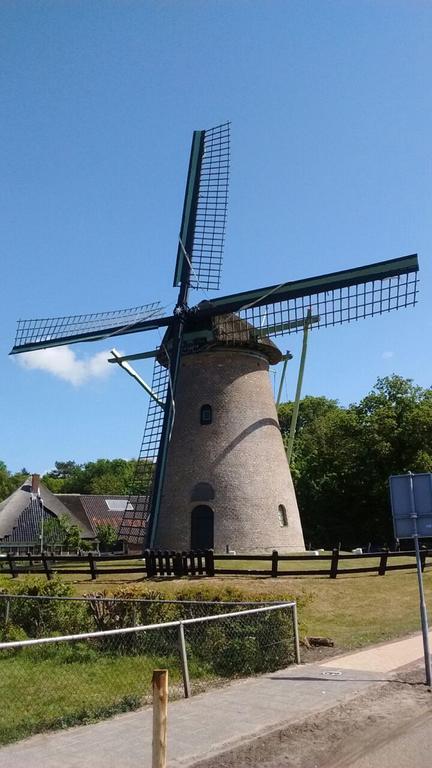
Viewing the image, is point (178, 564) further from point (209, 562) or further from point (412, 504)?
point (412, 504)

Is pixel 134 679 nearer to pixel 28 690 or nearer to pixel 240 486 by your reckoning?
pixel 28 690

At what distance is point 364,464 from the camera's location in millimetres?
46312

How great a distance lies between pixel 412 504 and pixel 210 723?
13.8 feet

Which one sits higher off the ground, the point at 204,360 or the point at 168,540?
the point at 204,360

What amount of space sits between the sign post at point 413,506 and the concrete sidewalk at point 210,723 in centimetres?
179

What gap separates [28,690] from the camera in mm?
8914

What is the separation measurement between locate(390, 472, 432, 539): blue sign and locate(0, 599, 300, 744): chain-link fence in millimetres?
2220

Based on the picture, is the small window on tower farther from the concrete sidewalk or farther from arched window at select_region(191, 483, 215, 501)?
the concrete sidewalk

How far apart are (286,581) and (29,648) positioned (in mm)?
8909

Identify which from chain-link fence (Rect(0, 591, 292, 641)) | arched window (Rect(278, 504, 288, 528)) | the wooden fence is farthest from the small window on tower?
chain-link fence (Rect(0, 591, 292, 641))

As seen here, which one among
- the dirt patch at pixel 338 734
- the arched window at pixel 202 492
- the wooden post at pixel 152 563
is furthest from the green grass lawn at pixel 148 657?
the arched window at pixel 202 492

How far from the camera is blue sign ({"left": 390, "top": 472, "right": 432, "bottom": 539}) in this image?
9.33 metres

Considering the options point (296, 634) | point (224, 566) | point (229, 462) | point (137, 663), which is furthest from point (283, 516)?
point (137, 663)

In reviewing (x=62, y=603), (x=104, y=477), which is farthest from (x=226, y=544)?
(x=104, y=477)
